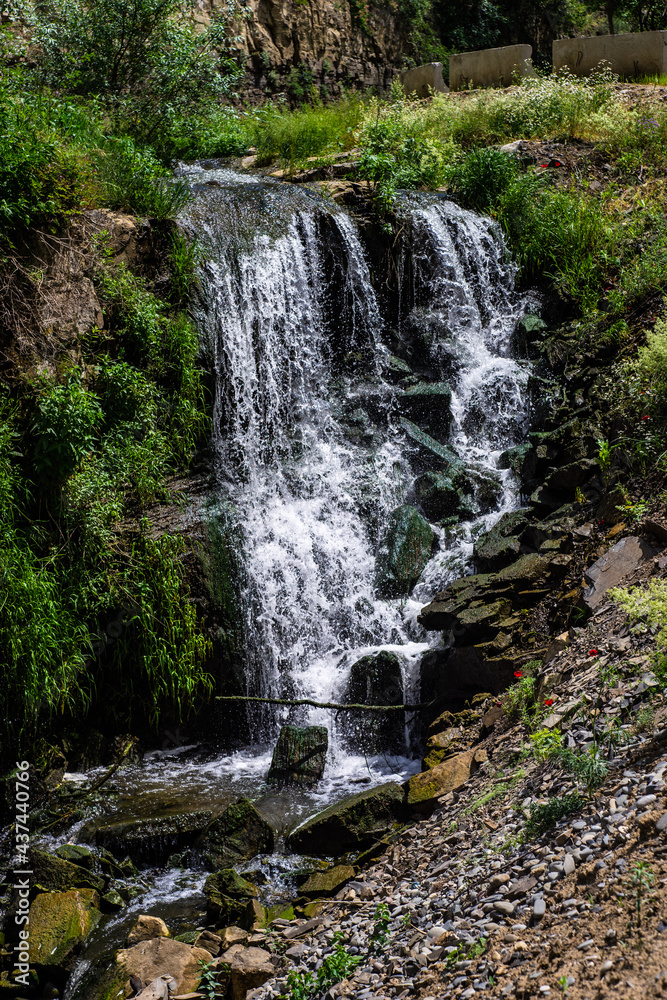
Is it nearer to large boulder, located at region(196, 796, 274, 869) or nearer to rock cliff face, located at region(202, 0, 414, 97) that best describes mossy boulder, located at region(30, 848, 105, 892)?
large boulder, located at region(196, 796, 274, 869)

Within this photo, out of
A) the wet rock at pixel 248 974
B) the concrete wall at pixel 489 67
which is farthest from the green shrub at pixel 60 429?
the concrete wall at pixel 489 67

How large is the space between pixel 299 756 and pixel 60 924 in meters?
2.04

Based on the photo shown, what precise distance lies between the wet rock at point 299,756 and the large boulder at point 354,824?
83 cm

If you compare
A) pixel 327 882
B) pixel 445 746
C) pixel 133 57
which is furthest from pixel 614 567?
pixel 133 57

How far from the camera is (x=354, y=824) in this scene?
4.82 metres

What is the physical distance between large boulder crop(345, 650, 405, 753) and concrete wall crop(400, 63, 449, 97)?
11144mm

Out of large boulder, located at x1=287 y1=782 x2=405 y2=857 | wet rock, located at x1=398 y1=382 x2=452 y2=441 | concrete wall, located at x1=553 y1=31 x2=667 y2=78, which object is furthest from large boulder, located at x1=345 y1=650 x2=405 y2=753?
concrete wall, located at x1=553 y1=31 x2=667 y2=78

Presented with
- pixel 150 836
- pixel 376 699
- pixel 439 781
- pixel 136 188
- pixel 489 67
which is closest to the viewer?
pixel 439 781

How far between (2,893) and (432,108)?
1169cm

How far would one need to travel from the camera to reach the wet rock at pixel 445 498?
7555 mm

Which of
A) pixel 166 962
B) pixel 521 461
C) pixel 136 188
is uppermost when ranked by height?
pixel 136 188

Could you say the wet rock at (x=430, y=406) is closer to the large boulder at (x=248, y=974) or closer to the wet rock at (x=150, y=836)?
the wet rock at (x=150, y=836)

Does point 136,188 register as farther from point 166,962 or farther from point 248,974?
point 248,974

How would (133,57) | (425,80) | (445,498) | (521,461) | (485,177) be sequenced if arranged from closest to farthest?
(445,498) < (521,461) < (485,177) < (133,57) < (425,80)
